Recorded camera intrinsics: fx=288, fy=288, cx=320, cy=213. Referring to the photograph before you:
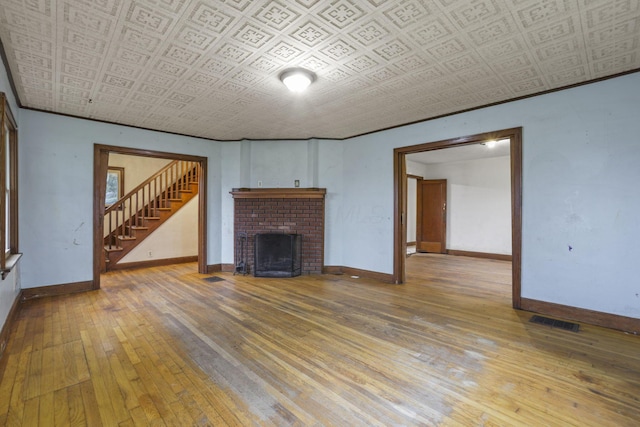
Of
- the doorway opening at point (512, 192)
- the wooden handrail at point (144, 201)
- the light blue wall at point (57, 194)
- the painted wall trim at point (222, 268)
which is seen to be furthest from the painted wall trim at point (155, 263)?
the doorway opening at point (512, 192)

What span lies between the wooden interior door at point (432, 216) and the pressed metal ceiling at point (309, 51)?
4768 mm

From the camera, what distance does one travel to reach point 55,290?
3967 millimetres

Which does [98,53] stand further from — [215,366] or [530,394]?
[530,394]

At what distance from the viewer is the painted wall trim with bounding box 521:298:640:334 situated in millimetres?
2801

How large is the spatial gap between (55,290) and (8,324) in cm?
144

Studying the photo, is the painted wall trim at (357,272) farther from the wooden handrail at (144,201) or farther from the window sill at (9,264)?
the window sill at (9,264)

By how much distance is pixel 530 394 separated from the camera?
6.07 ft

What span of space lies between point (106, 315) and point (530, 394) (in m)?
3.96

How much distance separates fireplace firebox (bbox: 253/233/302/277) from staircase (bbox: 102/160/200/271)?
1.83 m

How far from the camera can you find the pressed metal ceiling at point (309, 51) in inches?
78.2

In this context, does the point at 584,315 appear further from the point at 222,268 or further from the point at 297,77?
the point at 222,268

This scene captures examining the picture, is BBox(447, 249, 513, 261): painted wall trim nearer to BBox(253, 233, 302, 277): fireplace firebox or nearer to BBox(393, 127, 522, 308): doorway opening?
BBox(393, 127, 522, 308): doorway opening

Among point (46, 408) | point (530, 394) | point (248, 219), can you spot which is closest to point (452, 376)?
point (530, 394)

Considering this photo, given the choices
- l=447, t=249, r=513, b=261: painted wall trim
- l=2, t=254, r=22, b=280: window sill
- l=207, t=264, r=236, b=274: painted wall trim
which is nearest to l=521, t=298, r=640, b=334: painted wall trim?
l=447, t=249, r=513, b=261: painted wall trim
